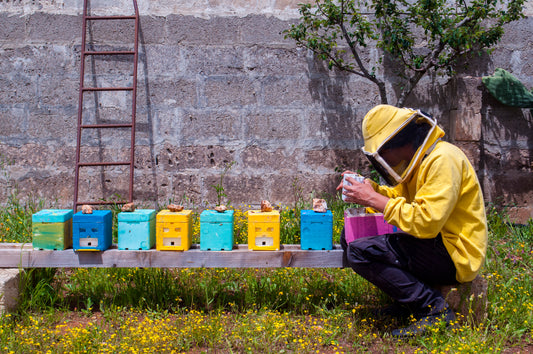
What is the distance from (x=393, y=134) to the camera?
2760mm

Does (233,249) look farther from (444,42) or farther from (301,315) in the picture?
(444,42)

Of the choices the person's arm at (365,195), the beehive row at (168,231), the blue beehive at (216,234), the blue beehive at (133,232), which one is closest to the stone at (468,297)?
the person's arm at (365,195)

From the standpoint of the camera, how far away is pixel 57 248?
128 inches

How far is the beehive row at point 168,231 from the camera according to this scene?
3.21m

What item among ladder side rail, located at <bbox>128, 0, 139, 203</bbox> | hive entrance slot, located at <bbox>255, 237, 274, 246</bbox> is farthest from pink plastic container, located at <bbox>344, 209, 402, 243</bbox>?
ladder side rail, located at <bbox>128, 0, 139, 203</bbox>

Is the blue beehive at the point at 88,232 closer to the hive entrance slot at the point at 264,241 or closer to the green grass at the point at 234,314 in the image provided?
the green grass at the point at 234,314

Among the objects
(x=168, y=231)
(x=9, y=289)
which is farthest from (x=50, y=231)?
(x=168, y=231)

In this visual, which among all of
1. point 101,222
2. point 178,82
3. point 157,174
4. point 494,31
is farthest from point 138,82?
point 494,31

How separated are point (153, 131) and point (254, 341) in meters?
3.11

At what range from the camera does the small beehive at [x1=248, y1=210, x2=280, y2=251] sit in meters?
3.24

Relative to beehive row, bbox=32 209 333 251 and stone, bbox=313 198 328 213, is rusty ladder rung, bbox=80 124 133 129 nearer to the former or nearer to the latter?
beehive row, bbox=32 209 333 251

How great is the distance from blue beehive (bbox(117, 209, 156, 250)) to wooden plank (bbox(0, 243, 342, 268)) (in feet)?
0.17

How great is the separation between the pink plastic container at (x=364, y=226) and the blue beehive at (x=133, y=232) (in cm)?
132

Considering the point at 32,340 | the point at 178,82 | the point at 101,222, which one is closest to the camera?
the point at 32,340
